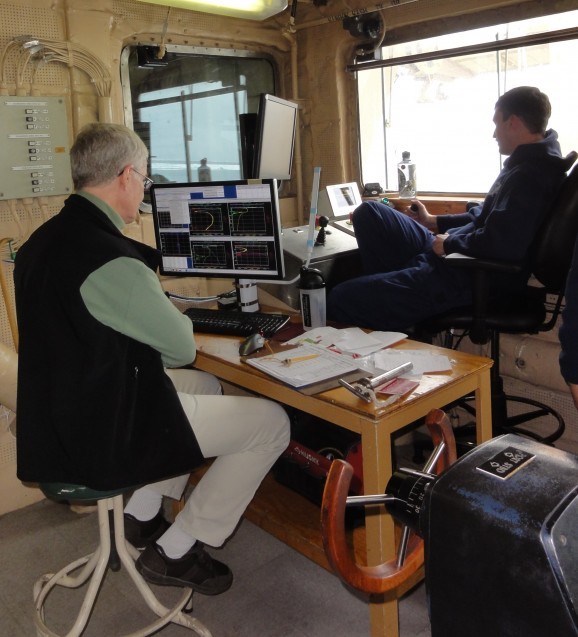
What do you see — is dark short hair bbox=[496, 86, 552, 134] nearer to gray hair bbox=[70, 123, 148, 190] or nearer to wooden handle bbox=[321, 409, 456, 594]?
gray hair bbox=[70, 123, 148, 190]

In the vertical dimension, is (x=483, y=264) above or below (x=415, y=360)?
above

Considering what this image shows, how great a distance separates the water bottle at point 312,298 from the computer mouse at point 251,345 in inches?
9.0

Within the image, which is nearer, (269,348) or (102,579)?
(102,579)

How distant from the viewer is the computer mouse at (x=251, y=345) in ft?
6.39

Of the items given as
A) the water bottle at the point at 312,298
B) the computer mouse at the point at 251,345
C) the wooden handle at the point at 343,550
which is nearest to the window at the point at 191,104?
the water bottle at the point at 312,298

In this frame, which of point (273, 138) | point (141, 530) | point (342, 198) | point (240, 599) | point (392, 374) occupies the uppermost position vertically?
point (273, 138)

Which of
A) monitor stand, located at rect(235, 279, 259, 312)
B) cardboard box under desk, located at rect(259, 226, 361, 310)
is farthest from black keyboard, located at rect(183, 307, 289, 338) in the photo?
cardboard box under desk, located at rect(259, 226, 361, 310)

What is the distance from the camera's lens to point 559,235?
84.9 inches

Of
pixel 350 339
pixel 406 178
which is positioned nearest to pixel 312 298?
pixel 350 339

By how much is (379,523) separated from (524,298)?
3.97ft

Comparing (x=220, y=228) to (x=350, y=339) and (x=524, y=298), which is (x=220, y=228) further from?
(x=524, y=298)

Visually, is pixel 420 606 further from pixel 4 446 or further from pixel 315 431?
pixel 4 446

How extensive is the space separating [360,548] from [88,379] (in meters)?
0.95

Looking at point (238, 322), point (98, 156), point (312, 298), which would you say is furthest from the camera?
point (238, 322)
